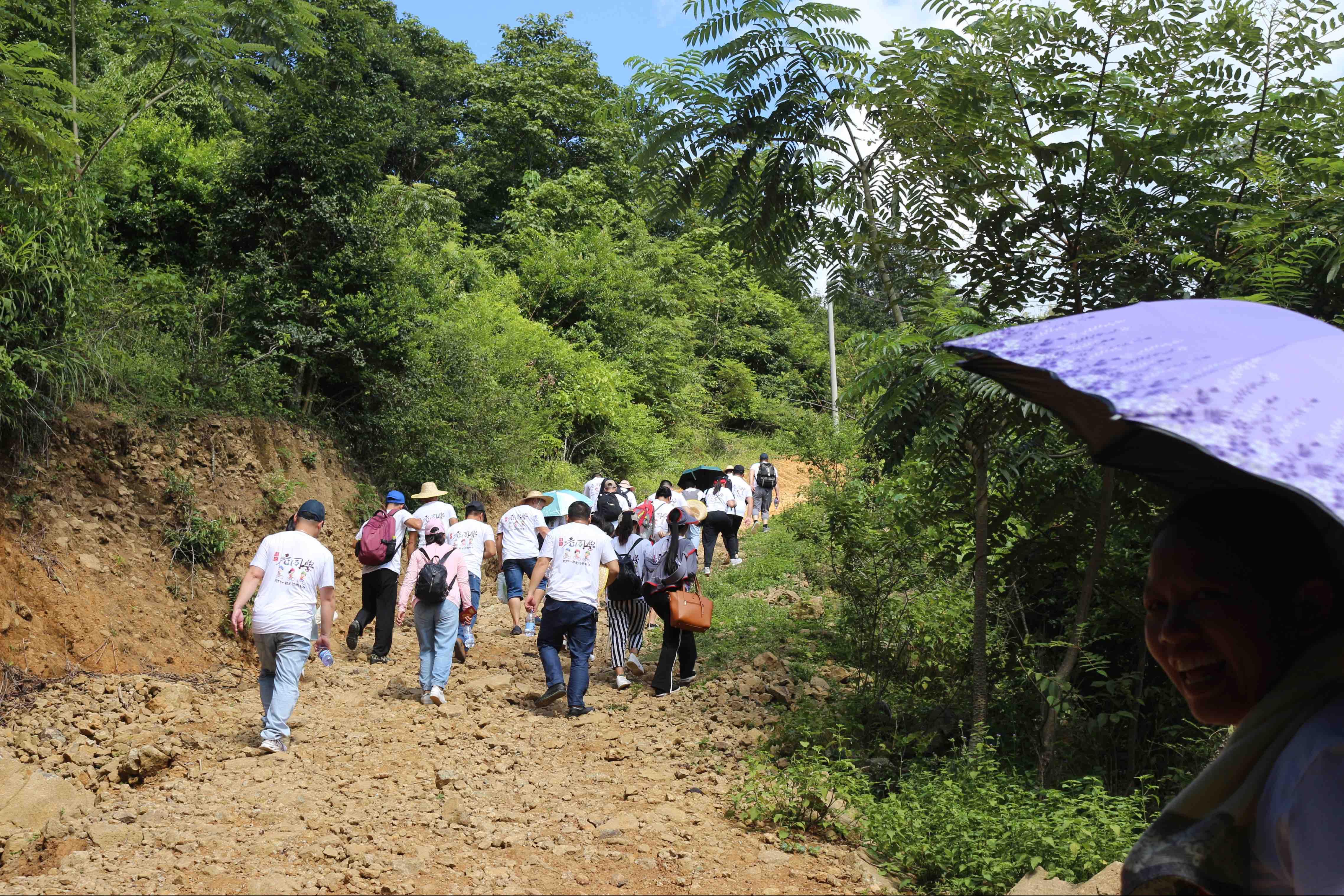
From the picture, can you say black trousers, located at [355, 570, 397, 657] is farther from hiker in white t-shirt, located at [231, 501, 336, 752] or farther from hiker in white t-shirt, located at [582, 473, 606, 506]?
hiker in white t-shirt, located at [582, 473, 606, 506]

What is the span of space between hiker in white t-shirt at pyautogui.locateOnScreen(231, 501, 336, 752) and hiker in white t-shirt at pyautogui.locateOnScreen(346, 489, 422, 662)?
3.26 m

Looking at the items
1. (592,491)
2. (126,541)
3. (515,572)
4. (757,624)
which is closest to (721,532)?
(592,491)

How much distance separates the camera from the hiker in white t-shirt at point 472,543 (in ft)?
38.3

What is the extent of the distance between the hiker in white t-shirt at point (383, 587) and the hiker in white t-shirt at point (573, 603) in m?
2.78

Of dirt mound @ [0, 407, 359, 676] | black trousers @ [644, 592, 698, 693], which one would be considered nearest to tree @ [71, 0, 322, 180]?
dirt mound @ [0, 407, 359, 676]

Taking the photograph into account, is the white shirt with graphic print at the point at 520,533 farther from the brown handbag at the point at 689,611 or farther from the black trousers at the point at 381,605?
the brown handbag at the point at 689,611

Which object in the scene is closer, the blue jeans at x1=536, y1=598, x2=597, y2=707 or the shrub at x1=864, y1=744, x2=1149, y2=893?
the shrub at x1=864, y1=744, x2=1149, y2=893

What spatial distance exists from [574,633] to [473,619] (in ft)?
6.75

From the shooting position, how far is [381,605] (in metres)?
12.2

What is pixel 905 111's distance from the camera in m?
7.45

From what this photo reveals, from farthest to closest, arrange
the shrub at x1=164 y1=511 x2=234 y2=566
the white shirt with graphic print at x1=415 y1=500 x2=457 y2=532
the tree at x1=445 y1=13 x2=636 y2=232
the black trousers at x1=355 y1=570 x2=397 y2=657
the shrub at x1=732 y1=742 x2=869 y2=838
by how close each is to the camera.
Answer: the tree at x1=445 y1=13 x2=636 y2=232 → the shrub at x1=164 y1=511 x2=234 y2=566 → the black trousers at x1=355 y1=570 x2=397 y2=657 → the white shirt with graphic print at x1=415 y1=500 x2=457 y2=532 → the shrub at x1=732 y1=742 x2=869 y2=838

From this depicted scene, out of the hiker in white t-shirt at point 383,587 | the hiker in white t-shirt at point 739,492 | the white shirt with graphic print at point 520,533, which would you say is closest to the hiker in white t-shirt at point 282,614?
the hiker in white t-shirt at point 383,587

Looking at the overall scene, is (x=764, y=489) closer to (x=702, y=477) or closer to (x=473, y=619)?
(x=702, y=477)

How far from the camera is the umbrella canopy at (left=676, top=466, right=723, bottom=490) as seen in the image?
2067 centimetres
